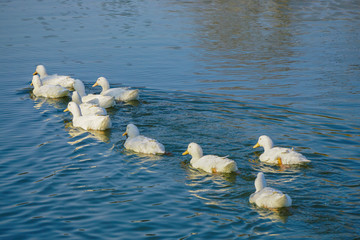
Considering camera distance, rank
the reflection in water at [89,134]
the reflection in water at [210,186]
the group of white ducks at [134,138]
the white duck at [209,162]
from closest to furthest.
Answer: the group of white ducks at [134,138] → the reflection in water at [210,186] → the white duck at [209,162] → the reflection in water at [89,134]

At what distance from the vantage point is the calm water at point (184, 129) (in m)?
8.77

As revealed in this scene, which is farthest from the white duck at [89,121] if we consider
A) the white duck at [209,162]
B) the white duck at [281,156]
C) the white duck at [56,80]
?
the white duck at [281,156]

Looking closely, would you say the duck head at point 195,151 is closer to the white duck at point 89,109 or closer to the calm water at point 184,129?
the calm water at point 184,129

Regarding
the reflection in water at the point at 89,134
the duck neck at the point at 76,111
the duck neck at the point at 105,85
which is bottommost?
the reflection in water at the point at 89,134

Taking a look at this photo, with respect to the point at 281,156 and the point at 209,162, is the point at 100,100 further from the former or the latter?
the point at 281,156

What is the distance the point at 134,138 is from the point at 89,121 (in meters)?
2.29

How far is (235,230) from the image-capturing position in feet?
27.2

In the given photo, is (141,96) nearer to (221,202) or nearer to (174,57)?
(174,57)

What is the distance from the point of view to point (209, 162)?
10.7 m

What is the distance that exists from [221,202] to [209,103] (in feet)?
20.3

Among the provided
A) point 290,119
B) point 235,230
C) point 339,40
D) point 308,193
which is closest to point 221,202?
point 235,230

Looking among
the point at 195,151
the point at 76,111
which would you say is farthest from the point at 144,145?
the point at 76,111

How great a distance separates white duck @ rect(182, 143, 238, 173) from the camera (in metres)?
Result: 10.5

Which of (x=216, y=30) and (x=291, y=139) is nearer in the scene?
(x=291, y=139)
